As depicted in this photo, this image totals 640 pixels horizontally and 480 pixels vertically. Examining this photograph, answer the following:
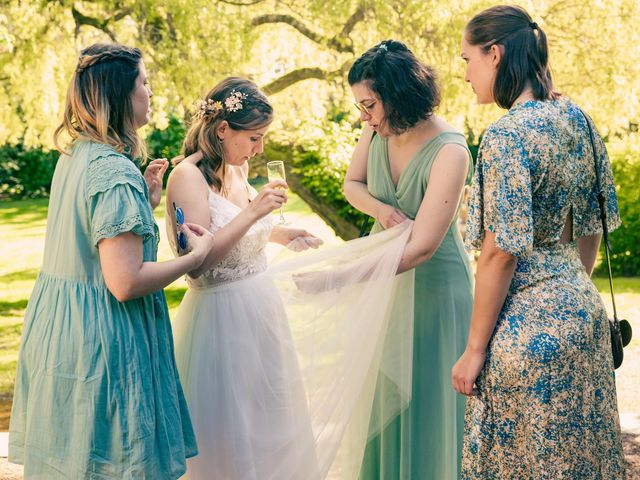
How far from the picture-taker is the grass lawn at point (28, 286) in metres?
7.15

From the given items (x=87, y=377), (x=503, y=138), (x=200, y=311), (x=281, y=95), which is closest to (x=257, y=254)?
(x=200, y=311)

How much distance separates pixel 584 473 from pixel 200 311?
1.59 m

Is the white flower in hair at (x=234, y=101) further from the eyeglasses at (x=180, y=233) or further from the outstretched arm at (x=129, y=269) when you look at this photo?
the outstretched arm at (x=129, y=269)

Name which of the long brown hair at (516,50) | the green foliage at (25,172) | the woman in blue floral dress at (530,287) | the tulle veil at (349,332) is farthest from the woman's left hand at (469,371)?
the green foliage at (25,172)

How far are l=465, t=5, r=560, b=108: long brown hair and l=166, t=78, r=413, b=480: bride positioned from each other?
0.88m

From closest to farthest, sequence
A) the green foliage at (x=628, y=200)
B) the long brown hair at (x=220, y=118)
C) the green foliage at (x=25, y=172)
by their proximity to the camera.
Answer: the long brown hair at (x=220, y=118) → the green foliage at (x=628, y=200) → the green foliage at (x=25, y=172)

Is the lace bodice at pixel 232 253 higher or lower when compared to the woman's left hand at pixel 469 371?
higher

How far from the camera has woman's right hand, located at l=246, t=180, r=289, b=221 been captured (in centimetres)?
303

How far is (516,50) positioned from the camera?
2.48m

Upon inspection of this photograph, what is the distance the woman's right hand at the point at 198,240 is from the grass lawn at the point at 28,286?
Result: 12.8ft

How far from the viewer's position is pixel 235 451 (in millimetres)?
3207

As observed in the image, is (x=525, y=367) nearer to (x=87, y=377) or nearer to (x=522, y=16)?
(x=522, y=16)

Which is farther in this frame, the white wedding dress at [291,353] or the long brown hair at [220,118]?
the long brown hair at [220,118]

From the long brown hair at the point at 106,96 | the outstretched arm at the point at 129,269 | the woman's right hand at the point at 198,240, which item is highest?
the long brown hair at the point at 106,96
